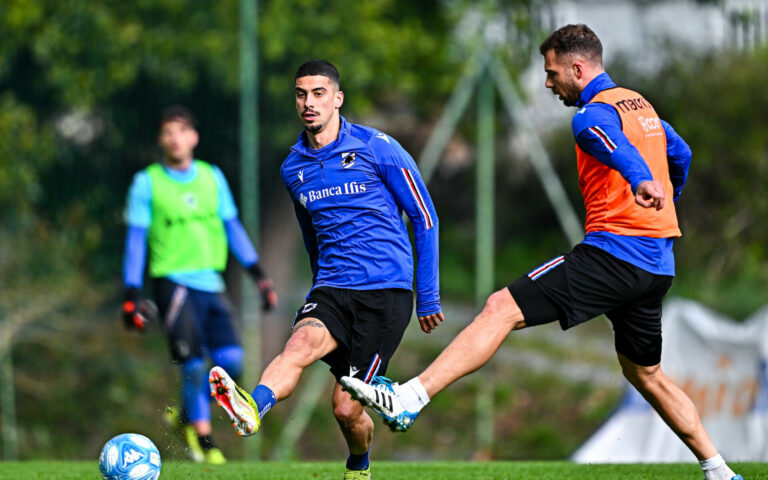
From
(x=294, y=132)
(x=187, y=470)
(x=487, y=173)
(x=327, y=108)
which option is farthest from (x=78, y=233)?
(x=327, y=108)

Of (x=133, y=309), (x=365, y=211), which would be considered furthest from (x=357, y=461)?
(x=133, y=309)

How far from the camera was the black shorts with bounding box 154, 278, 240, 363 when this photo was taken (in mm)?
8086

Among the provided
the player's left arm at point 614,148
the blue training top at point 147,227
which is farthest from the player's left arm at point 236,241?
the player's left arm at point 614,148

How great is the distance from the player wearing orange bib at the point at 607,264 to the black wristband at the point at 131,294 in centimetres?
383

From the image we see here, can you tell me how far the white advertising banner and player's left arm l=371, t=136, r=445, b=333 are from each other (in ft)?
12.7

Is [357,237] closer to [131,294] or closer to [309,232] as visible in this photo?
[309,232]

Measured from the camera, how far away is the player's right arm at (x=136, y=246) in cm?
809

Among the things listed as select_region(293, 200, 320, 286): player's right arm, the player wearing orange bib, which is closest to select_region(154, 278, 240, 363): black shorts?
select_region(293, 200, 320, 286): player's right arm

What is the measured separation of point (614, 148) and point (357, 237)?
1.36 metres

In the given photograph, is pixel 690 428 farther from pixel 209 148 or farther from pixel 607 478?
pixel 209 148

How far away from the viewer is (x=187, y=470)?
6.75 metres

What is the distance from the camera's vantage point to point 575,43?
5250 mm

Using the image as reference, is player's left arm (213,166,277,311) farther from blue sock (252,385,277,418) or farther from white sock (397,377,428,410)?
white sock (397,377,428,410)

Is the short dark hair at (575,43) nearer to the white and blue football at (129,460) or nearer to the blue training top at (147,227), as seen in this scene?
the white and blue football at (129,460)
